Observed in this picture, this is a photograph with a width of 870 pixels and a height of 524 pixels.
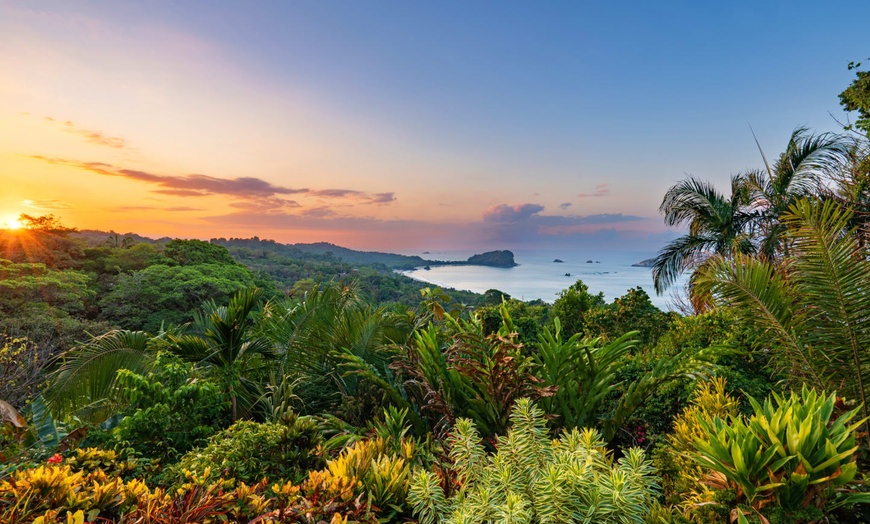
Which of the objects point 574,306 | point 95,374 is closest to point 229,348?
point 95,374

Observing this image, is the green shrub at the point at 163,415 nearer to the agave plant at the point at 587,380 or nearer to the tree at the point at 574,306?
the agave plant at the point at 587,380

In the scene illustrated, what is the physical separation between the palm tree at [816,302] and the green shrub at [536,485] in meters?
2.41

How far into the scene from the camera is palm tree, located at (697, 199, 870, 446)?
110 inches

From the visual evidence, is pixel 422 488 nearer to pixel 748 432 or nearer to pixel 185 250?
pixel 748 432

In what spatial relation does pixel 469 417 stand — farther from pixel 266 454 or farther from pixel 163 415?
pixel 163 415

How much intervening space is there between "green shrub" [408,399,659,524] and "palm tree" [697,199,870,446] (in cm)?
241

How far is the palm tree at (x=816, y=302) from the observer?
9.17ft

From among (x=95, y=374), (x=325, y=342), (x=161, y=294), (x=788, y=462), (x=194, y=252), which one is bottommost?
(x=161, y=294)

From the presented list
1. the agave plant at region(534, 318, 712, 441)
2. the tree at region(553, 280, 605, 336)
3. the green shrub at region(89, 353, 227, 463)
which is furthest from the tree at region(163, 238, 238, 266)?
the agave plant at region(534, 318, 712, 441)

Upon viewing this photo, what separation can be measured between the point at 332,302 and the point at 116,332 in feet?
7.43

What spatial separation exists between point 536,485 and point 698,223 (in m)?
12.6

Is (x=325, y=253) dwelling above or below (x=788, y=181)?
below

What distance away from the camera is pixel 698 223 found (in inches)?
451

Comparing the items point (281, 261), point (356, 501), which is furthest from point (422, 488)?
point (281, 261)
